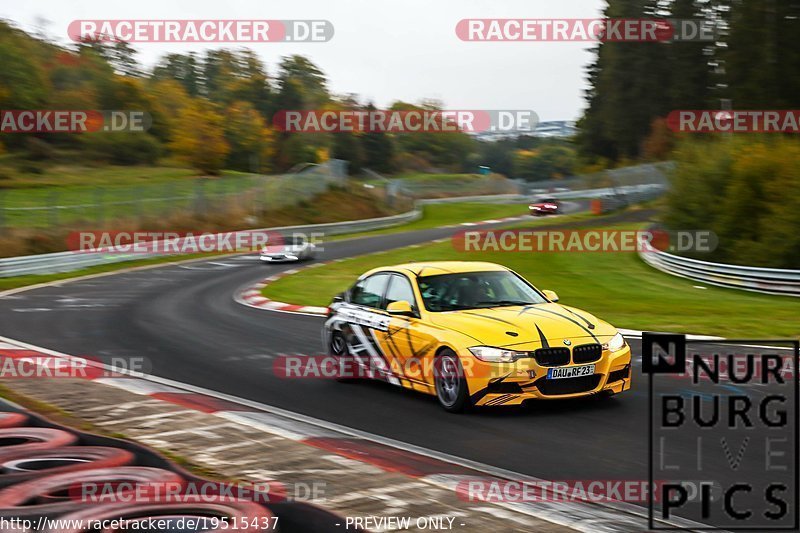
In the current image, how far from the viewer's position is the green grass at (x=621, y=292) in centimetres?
1571

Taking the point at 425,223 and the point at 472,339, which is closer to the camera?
the point at 472,339

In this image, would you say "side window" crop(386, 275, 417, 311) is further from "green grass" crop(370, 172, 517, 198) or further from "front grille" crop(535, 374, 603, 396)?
"green grass" crop(370, 172, 517, 198)

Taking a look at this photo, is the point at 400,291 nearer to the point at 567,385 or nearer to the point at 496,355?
the point at 496,355

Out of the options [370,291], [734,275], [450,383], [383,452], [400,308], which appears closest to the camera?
[383,452]

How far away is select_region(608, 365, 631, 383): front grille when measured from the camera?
8477 mm

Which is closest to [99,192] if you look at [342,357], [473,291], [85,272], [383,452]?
[85,272]

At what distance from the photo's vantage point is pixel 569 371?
8.24m

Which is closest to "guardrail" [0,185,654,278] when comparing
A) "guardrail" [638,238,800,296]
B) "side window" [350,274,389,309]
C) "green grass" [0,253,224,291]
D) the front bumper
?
"green grass" [0,253,224,291]

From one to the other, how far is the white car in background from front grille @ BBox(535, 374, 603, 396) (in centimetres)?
2606

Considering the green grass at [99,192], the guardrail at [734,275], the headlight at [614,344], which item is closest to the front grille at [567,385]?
the headlight at [614,344]

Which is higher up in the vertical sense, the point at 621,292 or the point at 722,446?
the point at 722,446

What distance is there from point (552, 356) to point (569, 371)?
207 mm

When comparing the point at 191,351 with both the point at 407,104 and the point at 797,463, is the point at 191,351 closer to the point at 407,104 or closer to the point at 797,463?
the point at 797,463

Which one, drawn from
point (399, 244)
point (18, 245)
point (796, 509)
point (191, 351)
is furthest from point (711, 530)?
point (399, 244)
